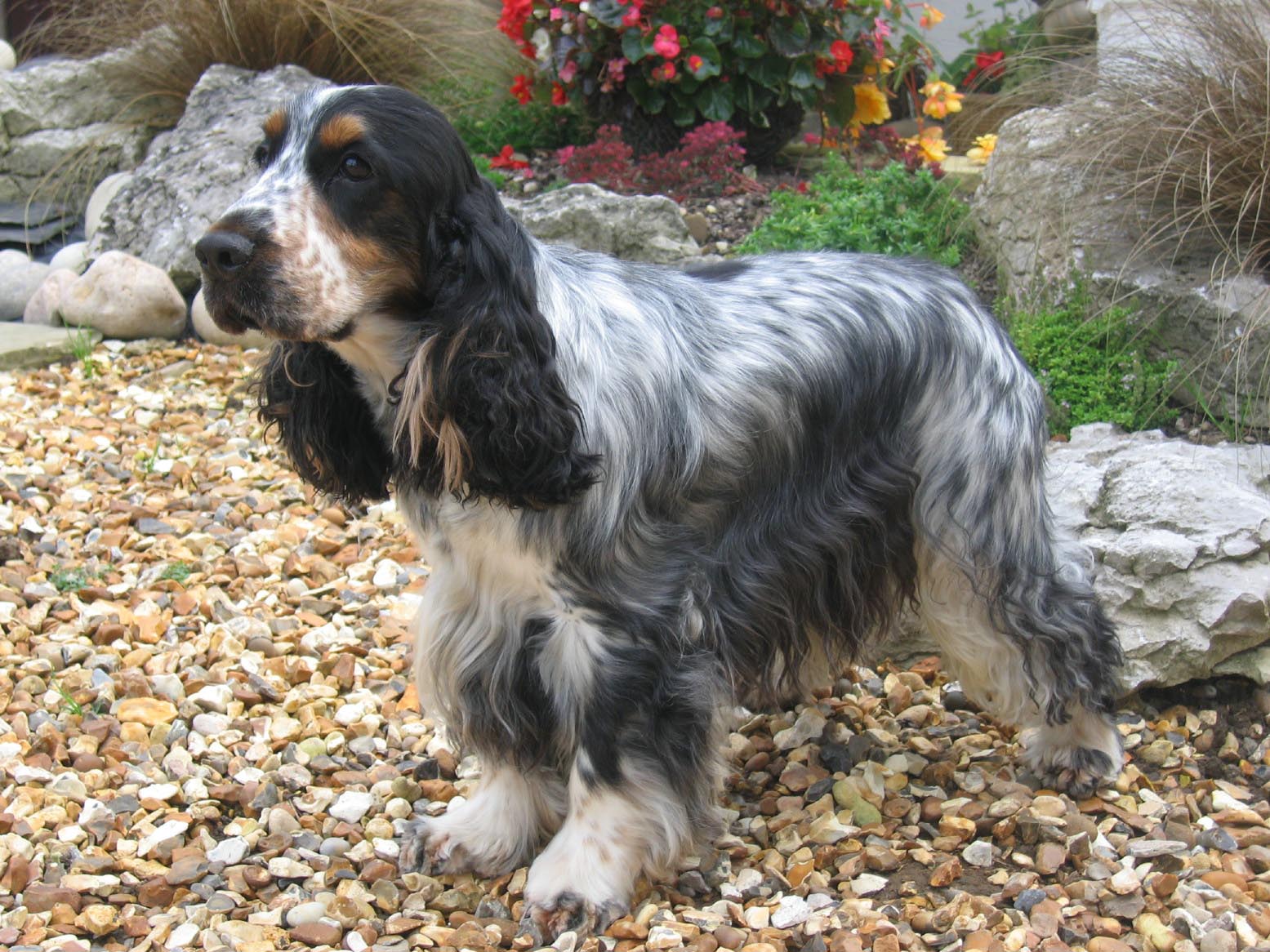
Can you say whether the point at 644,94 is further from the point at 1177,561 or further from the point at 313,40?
the point at 1177,561

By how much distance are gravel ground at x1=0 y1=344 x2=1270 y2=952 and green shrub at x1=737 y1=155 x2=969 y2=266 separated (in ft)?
6.98

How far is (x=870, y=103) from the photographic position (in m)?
6.98

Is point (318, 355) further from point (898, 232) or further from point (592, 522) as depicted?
point (898, 232)

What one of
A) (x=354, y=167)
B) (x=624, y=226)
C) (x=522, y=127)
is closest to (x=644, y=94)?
(x=522, y=127)

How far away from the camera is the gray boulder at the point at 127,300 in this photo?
22.4 feet

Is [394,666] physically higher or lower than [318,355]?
lower

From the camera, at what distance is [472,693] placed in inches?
125

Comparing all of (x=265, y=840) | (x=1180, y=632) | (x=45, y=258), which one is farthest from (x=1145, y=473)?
(x=45, y=258)

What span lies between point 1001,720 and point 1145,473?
0.96 metres

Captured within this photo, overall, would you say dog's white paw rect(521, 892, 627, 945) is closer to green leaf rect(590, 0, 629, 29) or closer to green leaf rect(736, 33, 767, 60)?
green leaf rect(590, 0, 629, 29)

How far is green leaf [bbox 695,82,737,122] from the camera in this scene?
672cm

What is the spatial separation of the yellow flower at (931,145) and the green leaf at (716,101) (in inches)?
36.7

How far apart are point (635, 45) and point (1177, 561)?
12.6ft

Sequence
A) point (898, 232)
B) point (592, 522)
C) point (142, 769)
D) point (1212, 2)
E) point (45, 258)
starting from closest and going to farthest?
point (592, 522)
point (142, 769)
point (1212, 2)
point (898, 232)
point (45, 258)
